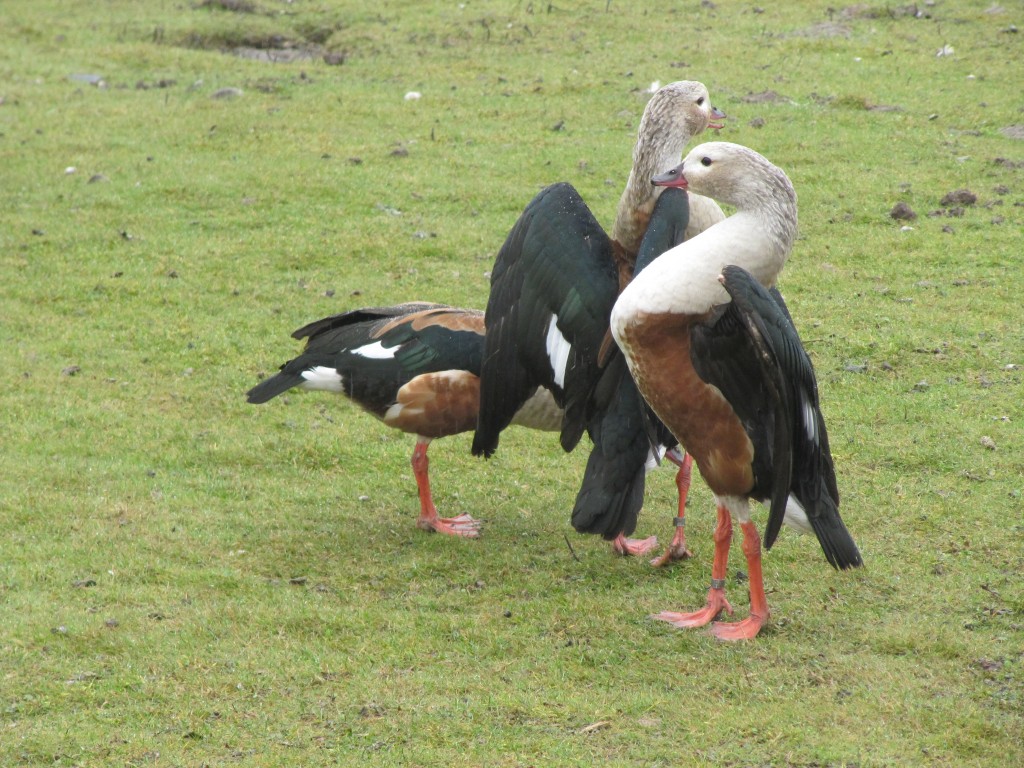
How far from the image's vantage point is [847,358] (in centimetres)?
805

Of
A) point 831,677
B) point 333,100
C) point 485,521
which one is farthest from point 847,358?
point 333,100

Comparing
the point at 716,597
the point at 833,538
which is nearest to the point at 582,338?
the point at 716,597

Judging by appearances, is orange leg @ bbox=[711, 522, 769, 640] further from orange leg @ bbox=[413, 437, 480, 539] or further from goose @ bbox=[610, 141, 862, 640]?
orange leg @ bbox=[413, 437, 480, 539]

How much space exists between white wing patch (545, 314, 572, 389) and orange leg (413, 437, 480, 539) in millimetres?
978

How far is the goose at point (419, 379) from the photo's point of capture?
6.27m

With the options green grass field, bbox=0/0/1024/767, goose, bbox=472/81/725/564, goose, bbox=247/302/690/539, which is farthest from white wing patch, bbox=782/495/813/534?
goose, bbox=247/302/690/539

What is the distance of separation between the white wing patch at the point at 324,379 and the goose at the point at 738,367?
76.6 inches

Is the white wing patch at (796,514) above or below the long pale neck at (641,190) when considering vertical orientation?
below

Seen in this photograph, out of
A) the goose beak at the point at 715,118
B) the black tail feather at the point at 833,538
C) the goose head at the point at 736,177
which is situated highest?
the goose beak at the point at 715,118

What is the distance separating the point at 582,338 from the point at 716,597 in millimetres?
1309

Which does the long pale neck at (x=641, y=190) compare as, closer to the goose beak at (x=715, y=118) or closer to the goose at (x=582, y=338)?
the goose at (x=582, y=338)

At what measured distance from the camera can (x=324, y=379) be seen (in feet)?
21.0

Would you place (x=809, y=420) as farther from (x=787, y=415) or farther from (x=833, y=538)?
(x=833, y=538)

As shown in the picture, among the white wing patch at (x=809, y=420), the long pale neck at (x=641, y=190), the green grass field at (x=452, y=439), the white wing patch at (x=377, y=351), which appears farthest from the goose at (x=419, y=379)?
the white wing patch at (x=809, y=420)
